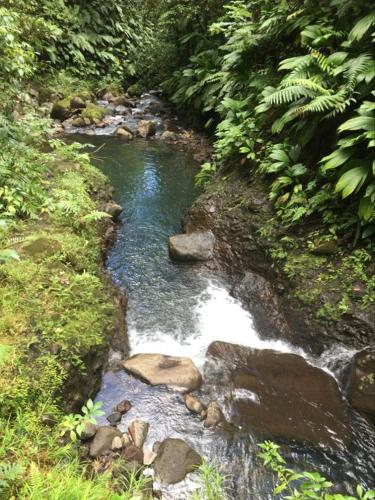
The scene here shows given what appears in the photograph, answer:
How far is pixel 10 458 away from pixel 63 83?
14721mm

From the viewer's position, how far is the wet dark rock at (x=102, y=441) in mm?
3629

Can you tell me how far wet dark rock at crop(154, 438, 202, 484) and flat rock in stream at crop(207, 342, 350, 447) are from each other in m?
0.69

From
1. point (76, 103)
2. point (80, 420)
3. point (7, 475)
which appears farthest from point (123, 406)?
point (76, 103)

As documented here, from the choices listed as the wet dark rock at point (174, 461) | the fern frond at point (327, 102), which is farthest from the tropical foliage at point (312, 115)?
the wet dark rock at point (174, 461)

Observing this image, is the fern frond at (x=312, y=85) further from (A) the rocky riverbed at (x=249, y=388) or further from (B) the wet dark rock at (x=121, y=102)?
(B) the wet dark rock at (x=121, y=102)

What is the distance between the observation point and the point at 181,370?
15.5ft

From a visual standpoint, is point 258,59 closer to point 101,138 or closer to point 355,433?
point 101,138

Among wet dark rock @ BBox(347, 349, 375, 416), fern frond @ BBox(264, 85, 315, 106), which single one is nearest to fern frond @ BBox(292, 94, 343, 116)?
fern frond @ BBox(264, 85, 315, 106)

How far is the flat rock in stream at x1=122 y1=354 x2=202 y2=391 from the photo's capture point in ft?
15.0

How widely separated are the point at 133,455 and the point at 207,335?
210cm

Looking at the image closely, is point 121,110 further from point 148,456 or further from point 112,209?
point 148,456

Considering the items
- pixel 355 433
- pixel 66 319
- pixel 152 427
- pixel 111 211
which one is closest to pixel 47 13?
pixel 111 211

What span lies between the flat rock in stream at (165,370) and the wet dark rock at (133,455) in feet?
3.03

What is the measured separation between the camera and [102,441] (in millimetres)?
3717
